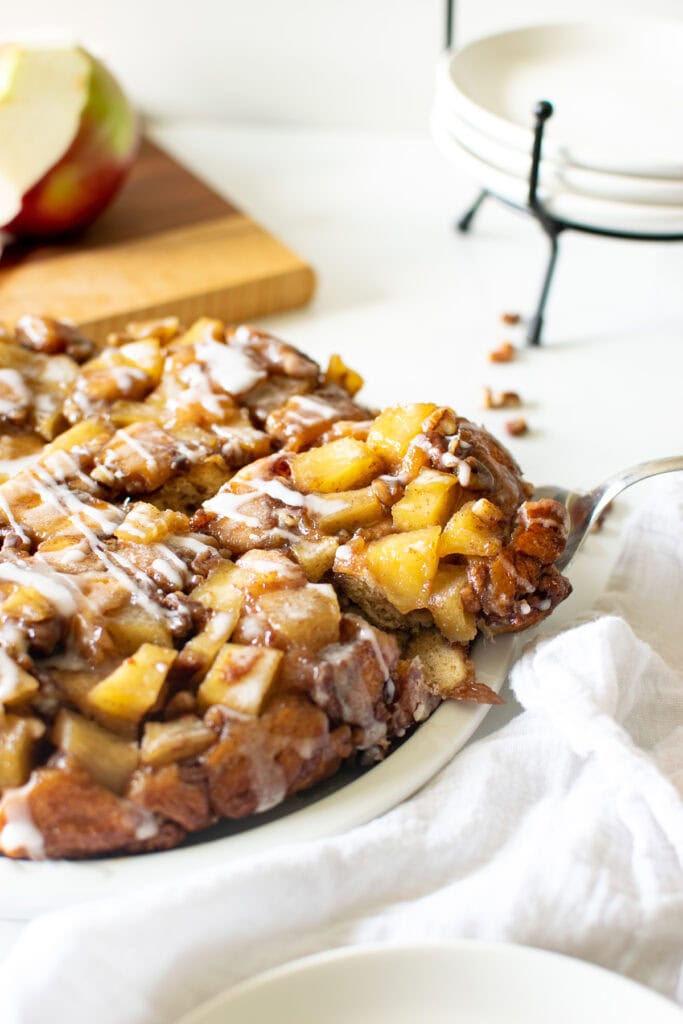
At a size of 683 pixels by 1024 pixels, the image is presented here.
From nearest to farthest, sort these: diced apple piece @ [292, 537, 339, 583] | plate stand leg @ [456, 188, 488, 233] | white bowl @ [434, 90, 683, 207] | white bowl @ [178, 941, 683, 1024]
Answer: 1. white bowl @ [178, 941, 683, 1024]
2. diced apple piece @ [292, 537, 339, 583]
3. white bowl @ [434, 90, 683, 207]
4. plate stand leg @ [456, 188, 488, 233]

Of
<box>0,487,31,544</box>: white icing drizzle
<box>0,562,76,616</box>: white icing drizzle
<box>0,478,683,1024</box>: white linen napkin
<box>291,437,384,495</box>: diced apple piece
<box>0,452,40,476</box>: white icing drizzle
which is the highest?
<box>291,437,384,495</box>: diced apple piece

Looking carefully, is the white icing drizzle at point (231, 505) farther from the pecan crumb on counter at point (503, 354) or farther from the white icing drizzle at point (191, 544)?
the pecan crumb on counter at point (503, 354)

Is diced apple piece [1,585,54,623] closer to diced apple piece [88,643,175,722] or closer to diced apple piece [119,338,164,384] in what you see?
diced apple piece [88,643,175,722]

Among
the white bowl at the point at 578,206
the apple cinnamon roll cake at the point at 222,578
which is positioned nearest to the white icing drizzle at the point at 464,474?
the apple cinnamon roll cake at the point at 222,578

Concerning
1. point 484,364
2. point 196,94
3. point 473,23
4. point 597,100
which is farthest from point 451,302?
point 196,94

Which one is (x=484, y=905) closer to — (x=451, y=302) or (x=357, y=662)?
(x=357, y=662)

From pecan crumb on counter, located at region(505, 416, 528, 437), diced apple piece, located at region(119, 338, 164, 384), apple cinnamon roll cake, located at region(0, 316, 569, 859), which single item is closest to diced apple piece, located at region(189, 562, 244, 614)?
apple cinnamon roll cake, located at region(0, 316, 569, 859)
